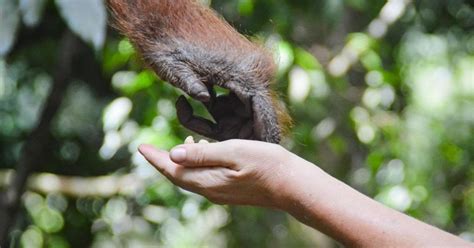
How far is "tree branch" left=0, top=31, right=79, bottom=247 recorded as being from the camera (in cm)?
313

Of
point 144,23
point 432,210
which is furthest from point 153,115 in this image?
point 432,210

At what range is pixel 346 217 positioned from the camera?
4.78 ft

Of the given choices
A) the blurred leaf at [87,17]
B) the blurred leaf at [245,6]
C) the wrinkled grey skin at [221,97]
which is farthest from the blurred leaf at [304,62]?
the wrinkled grey skin at [221,97]

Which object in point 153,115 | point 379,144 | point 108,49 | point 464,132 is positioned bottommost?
point 464,132

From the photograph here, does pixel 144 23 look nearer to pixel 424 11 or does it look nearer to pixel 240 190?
pixel 240 190

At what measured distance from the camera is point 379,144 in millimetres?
3492

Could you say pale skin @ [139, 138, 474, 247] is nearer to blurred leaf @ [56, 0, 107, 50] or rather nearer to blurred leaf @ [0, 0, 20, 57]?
blurred leaf @ [56, 0, 107, 50]

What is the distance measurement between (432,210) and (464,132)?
65 centimetres

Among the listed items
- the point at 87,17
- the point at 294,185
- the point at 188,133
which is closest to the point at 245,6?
the point at 188,133

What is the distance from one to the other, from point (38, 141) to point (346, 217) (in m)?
1.99

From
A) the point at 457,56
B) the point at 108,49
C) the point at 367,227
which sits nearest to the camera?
the point at 367,227

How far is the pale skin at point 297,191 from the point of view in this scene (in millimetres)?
1438

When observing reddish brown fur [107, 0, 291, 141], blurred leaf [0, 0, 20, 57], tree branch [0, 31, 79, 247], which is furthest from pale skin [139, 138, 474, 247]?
tree branch [0, 31, 79, 247]

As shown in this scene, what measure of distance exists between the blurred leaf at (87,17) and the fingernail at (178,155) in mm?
650
